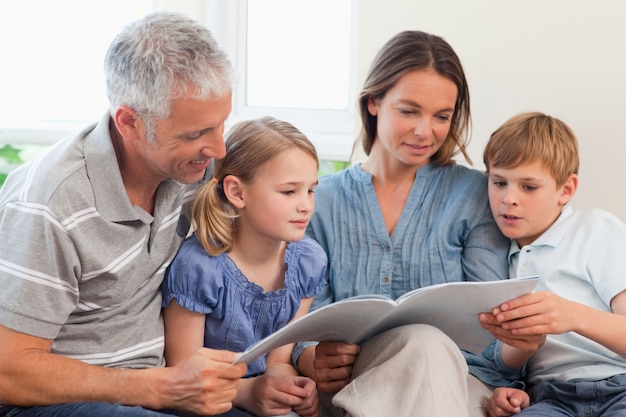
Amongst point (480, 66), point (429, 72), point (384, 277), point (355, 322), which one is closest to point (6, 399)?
point (355, 322)

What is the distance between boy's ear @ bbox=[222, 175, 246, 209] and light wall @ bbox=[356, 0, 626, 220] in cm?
82

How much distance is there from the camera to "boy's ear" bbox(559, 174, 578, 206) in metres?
2.01

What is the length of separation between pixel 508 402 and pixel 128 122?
1.01m

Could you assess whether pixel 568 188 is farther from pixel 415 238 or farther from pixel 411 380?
pixel 411 380

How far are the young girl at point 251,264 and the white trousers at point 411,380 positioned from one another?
167mm

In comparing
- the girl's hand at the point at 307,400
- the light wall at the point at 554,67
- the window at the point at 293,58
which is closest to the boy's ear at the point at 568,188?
the light wall at the point at 554,67

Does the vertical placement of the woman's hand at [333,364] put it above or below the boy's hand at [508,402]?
above

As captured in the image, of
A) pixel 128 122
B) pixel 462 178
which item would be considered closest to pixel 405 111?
pixel 462 178

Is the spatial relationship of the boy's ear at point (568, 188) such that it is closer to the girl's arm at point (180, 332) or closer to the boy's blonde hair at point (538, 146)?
the boy's blonde hair at point (538, 146)

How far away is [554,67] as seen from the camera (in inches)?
90.3

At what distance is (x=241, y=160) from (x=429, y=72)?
52 cm

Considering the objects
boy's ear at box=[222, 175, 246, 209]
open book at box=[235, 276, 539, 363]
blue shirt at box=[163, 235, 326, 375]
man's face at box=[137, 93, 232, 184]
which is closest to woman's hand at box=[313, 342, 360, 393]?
open book at box=[235, 276, 539, 363]

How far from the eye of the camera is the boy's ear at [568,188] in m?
2.01

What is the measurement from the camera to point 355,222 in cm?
214
